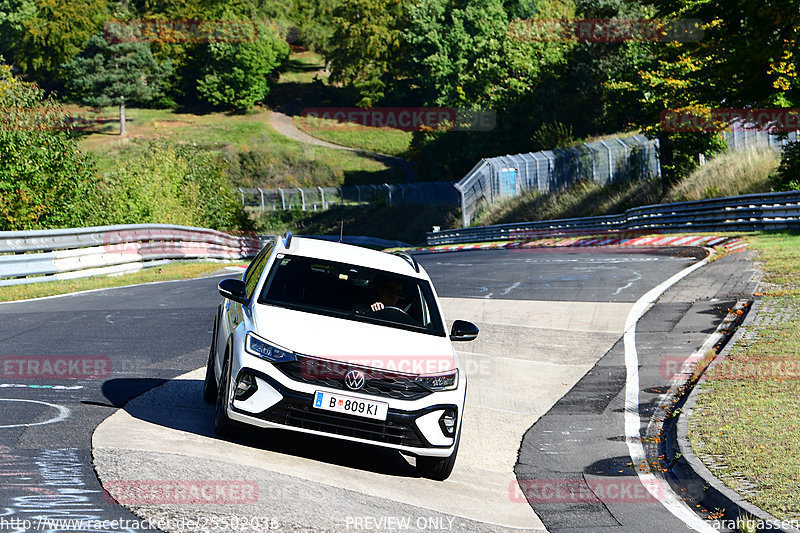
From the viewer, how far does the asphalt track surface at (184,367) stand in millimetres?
6818

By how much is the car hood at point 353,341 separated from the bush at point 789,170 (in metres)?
28.8

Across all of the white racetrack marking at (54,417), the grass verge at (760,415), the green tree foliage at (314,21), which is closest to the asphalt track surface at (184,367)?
the white racetrack marking at (54,417)

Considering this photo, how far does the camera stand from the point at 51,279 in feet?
73.6

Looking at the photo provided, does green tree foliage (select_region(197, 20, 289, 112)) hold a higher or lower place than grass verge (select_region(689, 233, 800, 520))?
lower

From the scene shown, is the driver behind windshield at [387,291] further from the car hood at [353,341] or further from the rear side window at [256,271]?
the rear side window at [256,271]

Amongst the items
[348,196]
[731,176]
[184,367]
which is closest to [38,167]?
[184,367]

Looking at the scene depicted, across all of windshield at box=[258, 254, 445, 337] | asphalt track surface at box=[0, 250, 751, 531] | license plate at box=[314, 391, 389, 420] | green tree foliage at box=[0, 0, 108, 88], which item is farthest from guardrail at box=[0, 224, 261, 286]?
green tree foliage at box=[0, 0, 108, 88]

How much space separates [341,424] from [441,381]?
91 cm

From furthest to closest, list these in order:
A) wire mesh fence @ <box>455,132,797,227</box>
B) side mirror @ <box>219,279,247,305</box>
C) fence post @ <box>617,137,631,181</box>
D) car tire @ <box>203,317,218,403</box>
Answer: fence post @ <box>617,137,631,181</box>, wire mesh fence @ <box>455,132,797,227</box>, car tire @ <box>203,317,218,403</box>, side mirror @ <box>219,279,247,305</box>

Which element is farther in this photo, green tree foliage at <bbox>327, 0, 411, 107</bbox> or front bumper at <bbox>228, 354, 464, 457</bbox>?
green tree foliage at <bbox>327, 0, 411, 107</bbox>

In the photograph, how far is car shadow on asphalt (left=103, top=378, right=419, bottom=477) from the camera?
26.9 ft

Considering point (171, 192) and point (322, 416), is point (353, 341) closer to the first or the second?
point (322, 416)

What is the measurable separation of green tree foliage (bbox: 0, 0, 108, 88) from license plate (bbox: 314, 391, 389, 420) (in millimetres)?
127311

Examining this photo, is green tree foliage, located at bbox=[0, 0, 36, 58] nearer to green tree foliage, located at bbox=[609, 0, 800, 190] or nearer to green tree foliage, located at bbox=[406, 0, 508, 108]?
green tree foliage, located at bbox=[406, 0, 508, 108]
